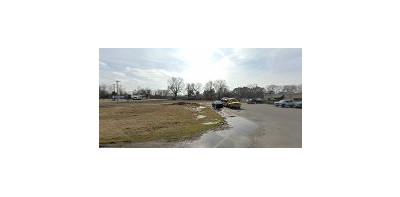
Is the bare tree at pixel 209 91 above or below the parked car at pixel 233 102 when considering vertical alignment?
above

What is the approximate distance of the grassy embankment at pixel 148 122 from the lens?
11.7 feet

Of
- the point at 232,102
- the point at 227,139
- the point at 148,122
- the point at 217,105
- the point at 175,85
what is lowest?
the point at 227,139

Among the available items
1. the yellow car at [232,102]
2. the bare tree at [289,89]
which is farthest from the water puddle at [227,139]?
the yellow car at [232,102]

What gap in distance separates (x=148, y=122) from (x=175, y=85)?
1.19 meters

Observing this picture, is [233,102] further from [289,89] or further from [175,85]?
[175,85]

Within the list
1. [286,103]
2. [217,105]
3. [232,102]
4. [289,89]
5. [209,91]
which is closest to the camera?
[289,89]

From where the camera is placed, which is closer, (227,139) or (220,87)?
(227,139)

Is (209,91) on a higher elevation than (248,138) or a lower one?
higher

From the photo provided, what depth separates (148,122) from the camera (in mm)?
4164

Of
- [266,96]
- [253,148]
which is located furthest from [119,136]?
[266,96]

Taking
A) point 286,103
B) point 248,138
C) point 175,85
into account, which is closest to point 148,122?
point 175,85

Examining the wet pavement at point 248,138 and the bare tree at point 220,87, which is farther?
the bare tree at point 220,87

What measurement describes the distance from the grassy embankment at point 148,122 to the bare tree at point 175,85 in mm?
567

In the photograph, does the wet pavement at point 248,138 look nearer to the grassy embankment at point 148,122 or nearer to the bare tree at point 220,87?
the grassy embankment at point 148,122
